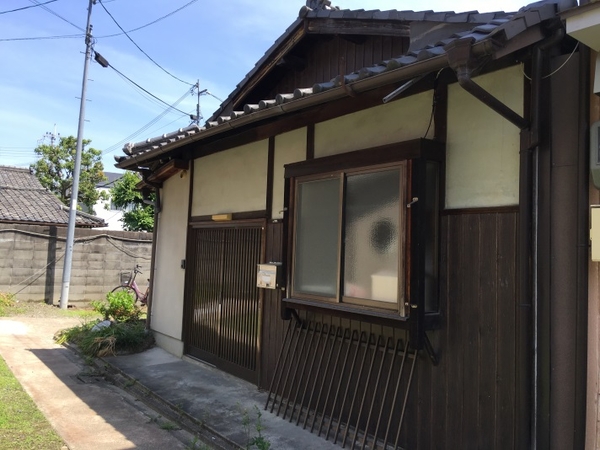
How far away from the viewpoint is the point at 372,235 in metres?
4.19

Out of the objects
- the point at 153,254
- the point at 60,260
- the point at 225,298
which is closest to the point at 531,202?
the point at 225,298

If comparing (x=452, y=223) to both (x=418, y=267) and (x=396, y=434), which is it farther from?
(x=396, y=434)

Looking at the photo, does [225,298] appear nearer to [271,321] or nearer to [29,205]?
[271,321]

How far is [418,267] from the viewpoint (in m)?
3.69

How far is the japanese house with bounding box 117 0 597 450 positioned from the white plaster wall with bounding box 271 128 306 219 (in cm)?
3

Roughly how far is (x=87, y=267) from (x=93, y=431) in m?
10.0

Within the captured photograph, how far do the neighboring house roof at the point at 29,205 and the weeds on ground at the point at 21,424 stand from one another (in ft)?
35.7

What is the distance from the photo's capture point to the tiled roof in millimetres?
2928

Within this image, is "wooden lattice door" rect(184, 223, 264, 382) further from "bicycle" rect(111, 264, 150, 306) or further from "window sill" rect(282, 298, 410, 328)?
"bicycle" rect(111, 264, 150, 306)

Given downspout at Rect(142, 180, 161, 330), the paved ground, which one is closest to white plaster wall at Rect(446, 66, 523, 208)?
the paved ground

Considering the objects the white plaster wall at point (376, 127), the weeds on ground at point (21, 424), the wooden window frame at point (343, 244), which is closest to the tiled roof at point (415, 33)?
the white plaster wall at point (376, 127)

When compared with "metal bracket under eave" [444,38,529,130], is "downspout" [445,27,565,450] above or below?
below

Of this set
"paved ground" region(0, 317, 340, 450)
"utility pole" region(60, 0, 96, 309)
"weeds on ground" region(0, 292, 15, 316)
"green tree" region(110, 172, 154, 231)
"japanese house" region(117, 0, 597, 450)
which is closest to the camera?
"japanese house" region(117, 0, 597, 450)

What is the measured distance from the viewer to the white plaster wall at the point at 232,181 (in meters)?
6.23
